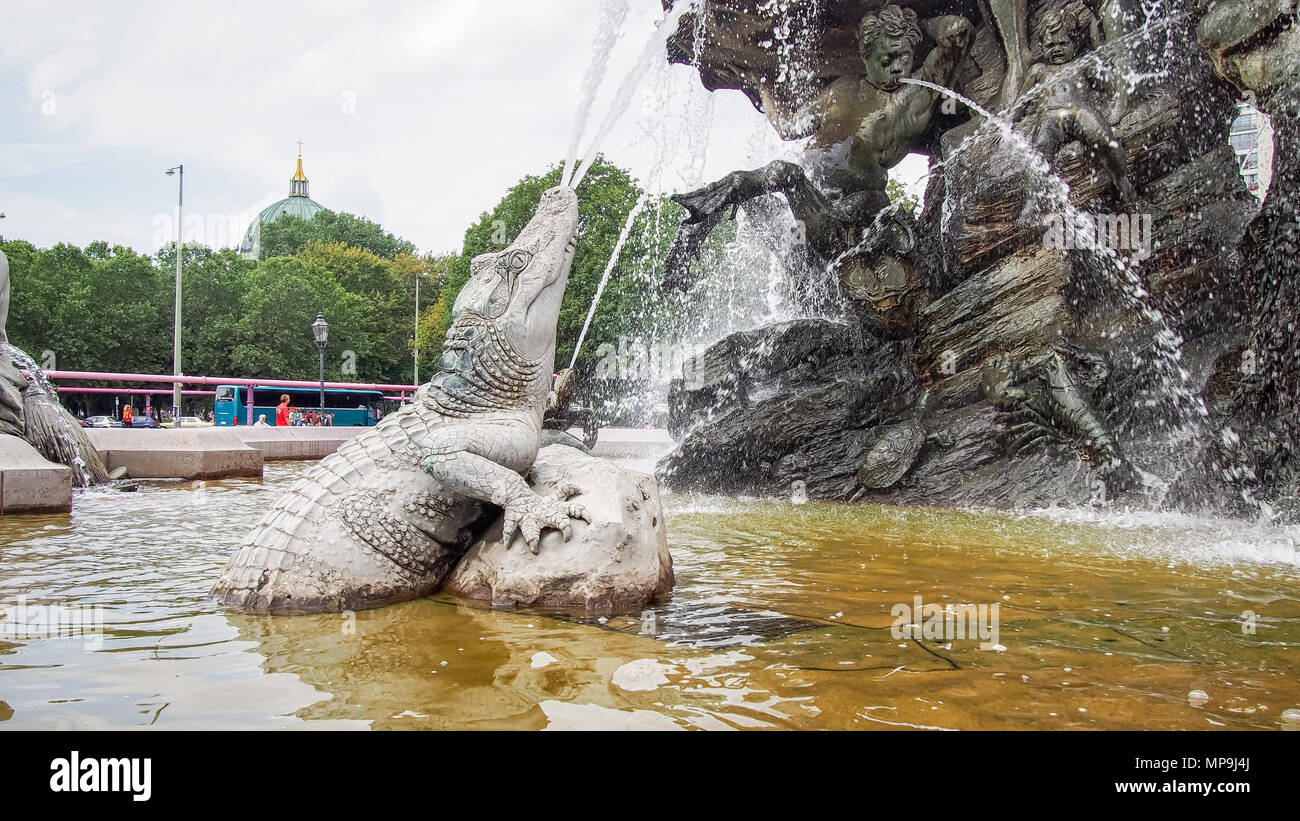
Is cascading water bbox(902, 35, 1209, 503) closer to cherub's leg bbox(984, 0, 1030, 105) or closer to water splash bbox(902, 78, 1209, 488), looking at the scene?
water splash bbox(902, 78, 1209, 488)

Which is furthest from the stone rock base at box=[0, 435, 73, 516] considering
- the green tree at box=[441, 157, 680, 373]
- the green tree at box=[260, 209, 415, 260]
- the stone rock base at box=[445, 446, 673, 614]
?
the green tree at box=[260, 209, 415, 260]

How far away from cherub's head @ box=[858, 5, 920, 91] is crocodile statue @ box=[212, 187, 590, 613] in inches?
306

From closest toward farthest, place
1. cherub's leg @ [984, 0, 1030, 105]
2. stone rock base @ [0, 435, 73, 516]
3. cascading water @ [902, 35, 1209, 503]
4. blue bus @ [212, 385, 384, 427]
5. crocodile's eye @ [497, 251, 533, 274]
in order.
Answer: crocodile's eye @ [497, 251, 533, 274] → stone rock base @ [0, 435, 73, 516] → cascading water @ [902, 35, 1209, 503] → cherub's leg @ [984, 0, 1030, 105] → blue bus @ [212, 385, 384, 427]

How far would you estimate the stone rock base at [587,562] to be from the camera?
3.82m

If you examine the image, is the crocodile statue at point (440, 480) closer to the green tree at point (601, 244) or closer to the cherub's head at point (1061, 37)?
the cherub's head at point (1061, 37)

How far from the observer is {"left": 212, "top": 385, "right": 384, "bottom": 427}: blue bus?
30062mm

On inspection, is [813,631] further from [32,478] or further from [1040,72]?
[1040,72]

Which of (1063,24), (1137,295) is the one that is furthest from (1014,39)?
(1137,295)

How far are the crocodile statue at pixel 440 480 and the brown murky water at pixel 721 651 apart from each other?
198 millimetres

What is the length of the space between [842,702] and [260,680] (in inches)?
73.8

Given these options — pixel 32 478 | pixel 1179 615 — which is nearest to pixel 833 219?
pixel 1179 615

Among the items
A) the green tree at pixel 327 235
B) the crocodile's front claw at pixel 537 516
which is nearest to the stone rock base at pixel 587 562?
the crocodile's front claw at pixel 537 516

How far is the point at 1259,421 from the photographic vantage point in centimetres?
716

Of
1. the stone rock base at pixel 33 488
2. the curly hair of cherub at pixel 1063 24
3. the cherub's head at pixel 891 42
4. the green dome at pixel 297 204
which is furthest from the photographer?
the green dome at pixel 297 204
